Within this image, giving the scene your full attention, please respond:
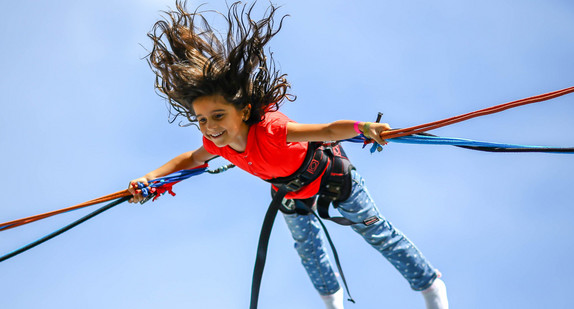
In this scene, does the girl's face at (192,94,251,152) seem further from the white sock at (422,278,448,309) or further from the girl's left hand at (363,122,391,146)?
the white sock at (422,278,448,309)

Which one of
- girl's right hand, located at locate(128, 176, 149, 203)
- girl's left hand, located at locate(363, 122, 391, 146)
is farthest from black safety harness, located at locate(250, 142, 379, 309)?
girl's left hand, located at locate(363, 122, 391, 146)

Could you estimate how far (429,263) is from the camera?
409 cm

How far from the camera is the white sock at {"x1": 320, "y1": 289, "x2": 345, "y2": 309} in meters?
4.47

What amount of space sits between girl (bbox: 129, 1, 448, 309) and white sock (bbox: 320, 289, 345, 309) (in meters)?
0.59

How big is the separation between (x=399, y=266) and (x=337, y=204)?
606 millimetres

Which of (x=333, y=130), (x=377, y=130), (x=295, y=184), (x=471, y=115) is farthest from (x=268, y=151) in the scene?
(x=471, y=115)

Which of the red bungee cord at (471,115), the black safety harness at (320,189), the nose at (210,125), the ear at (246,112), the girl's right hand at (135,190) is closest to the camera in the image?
the red bungee cord at (471,115)

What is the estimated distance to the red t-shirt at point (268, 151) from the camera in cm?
363

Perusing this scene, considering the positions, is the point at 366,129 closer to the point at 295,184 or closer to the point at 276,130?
the point at 276,130

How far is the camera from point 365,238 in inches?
165

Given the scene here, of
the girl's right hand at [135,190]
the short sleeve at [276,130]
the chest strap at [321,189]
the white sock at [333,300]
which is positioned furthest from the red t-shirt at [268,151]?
the white sock at [333,300]

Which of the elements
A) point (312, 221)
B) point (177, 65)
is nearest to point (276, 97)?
point (177, 65)

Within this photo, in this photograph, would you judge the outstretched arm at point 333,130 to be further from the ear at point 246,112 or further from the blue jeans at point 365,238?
the blue jeans at point 365,238

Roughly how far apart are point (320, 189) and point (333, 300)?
0.90 m
